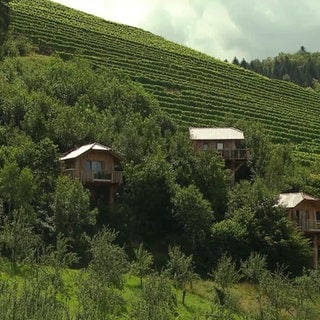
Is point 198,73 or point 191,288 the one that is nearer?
point 191,288

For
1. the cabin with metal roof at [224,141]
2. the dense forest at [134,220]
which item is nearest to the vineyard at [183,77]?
the cabin with metal roof at [224,141]

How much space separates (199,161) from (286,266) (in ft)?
42.9

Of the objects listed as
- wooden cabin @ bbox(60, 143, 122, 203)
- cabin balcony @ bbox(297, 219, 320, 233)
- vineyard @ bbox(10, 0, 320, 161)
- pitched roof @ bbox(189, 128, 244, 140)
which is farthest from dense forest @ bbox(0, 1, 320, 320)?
vineyard @ bbox(10, 0, 320, 161)

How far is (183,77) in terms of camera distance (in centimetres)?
11419

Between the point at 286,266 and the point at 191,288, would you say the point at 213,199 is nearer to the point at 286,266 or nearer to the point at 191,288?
the point at 286,266

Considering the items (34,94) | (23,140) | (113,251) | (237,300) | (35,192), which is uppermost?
(34,94)

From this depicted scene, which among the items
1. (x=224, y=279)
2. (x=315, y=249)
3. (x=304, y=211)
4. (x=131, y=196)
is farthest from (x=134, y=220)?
(x=304, y=211)

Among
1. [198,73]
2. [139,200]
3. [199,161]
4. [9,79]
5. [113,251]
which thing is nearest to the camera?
[113,251]

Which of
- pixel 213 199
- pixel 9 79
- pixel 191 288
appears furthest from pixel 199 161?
pixel 9 79

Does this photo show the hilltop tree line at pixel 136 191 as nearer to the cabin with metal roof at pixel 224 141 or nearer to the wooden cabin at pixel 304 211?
the wooden cabin at pixel 304 211

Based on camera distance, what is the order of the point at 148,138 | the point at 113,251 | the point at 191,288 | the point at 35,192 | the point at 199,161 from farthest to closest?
the point at 148,138 < the point at 199,161 < the point at 35,192 < the point at 191,288 < the point at 113,251

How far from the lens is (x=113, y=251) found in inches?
1772

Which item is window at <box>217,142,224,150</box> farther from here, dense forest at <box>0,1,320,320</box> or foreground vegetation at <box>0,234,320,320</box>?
foreground vegetation at <box>0,234,320,320</box>

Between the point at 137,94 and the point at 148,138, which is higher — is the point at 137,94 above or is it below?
above
